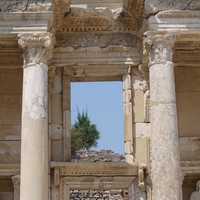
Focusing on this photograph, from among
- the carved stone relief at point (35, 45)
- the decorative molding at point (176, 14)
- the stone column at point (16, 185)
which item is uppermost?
the decorative molding at point (176, 14)

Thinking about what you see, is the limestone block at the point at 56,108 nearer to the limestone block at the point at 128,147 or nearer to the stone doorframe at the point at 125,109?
the stone doorframe at the point at 125,109

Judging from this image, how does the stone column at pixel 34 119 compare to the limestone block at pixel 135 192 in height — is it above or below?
above

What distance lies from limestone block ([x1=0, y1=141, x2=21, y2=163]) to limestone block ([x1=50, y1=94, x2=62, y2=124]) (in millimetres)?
1075

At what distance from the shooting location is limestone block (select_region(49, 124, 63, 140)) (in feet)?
44.8

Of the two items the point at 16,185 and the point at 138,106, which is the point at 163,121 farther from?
the point at 16,185

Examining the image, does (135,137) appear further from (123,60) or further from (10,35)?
(10,35)

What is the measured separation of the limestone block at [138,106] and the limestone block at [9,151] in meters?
2.98

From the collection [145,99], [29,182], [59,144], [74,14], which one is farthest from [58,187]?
[74,14]

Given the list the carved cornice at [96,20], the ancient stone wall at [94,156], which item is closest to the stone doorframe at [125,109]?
the carved cornice at [96,20]

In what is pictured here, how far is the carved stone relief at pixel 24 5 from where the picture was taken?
12.2 meters

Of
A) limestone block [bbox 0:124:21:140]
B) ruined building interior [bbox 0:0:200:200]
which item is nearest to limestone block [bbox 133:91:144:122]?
ruined building interior [bbox 0:0:200:200]

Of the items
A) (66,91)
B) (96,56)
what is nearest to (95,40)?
(96,56)

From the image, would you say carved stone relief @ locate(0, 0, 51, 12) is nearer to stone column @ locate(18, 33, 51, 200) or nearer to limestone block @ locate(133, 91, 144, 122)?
stone column @ locate(18, 33, 51, 200)

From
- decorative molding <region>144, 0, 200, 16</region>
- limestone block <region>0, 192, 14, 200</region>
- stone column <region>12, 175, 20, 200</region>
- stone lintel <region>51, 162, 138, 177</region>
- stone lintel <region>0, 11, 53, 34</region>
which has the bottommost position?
limestone block <region>0, 192, 14, 200</region>
